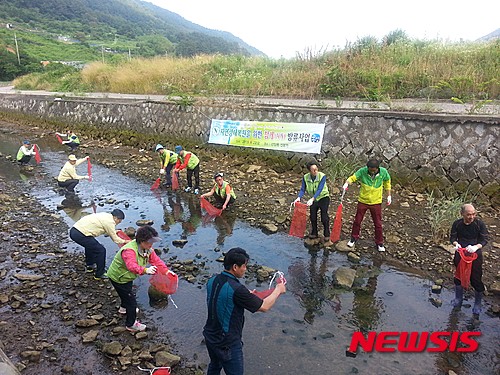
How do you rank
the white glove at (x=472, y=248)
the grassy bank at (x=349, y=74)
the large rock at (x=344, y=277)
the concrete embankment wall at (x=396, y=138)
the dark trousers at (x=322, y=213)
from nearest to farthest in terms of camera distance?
the white glove at (x=472, y=248), the large rock at (x=344, y=277), the dark trousers at (x=322, y=213), the concrete embankment wall at (x=396, y=138), the grassy bank at (x=349, y=74)

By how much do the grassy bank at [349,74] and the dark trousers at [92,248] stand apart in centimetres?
1084

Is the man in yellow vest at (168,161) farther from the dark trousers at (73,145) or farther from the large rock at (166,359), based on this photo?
the dark trousers at (73,145)

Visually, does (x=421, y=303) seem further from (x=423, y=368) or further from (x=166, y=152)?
(x=166, y=152)

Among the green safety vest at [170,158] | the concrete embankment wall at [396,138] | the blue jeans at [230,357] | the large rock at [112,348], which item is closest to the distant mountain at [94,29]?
the concrete embankment wall at [396,138]

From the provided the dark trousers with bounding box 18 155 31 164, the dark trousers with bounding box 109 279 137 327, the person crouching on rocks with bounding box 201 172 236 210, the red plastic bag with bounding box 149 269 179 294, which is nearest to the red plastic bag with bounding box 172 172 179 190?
the person crouching on rocks with bounding box 201 172 236 210

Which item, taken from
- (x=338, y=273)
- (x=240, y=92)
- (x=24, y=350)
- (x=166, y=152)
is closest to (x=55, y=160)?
(x=166, y=152)

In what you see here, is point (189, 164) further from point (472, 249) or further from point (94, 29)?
point (94, 29)

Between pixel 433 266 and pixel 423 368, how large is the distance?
9.12 ft

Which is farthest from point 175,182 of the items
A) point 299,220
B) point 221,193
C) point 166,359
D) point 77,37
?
point 77,37

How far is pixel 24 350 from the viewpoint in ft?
16.9

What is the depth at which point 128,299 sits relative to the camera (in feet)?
17.7

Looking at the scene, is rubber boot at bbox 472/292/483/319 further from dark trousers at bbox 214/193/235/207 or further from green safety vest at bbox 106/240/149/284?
dark trousers at bbox 214/193/235/207

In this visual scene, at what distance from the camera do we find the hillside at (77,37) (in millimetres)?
58938

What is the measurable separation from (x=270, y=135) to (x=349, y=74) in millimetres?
4626
